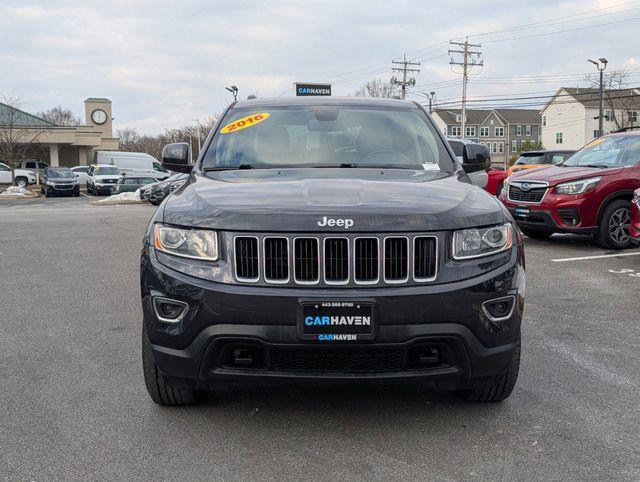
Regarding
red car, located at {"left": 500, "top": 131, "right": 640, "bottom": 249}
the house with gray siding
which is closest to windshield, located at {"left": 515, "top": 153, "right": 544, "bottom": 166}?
red car, located at {"left": 500, "top": 131, "right": 640, "bottom": 249}

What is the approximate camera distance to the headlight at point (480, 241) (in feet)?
10.3

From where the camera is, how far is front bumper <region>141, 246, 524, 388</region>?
2.96 metres

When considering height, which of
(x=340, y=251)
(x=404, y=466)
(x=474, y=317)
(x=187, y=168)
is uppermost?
(x=187, y=168)

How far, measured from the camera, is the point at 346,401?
3.76m

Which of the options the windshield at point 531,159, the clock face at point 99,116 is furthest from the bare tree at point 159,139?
the windshield at point 531,159

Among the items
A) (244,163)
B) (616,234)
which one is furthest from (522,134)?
(244,163)

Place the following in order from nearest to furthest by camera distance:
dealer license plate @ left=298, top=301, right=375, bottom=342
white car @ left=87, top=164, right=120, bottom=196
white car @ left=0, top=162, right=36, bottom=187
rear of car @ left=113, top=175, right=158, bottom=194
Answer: dealer license plate @ left=298, top=301, right=375, bottom=342 → rear of car @ left=113, top=175, right=158, bottom=194 → white car @ left=87, top=164, right=120, bottom=196 → white car @ left=0, top=162, right=36, bottom=187

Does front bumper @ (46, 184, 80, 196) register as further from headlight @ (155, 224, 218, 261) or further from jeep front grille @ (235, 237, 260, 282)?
jeep front grille @ (235, 237, 260, 282)

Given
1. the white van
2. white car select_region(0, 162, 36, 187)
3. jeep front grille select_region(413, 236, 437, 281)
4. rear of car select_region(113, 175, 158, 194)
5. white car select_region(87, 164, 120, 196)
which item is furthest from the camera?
the white van

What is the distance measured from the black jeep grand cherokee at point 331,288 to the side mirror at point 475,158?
58.0 inches

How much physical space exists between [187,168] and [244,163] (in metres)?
0.65

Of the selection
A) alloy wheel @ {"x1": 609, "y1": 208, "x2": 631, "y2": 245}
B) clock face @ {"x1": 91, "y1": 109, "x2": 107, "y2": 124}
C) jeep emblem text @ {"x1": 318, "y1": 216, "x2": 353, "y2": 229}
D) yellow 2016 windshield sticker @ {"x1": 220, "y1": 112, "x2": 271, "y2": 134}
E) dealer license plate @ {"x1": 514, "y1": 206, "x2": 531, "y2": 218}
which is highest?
clock face @ {"x1": 91, "y1": 109, "x2": 107, "y2": 124}

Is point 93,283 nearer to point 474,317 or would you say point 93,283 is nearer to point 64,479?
point 64,479

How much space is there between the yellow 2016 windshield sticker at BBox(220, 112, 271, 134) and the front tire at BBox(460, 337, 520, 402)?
7.47 ft
